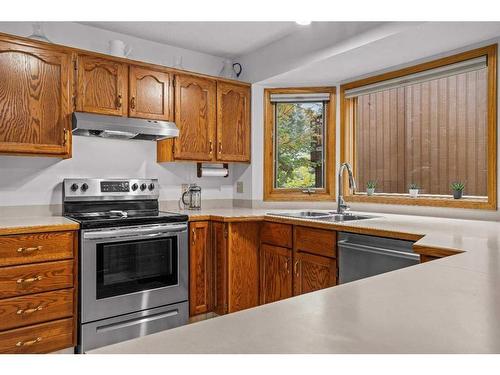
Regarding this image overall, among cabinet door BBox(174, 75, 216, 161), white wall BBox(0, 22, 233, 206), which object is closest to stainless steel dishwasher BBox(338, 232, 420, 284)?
cabinet door BBox(174, 75, 216, 161)

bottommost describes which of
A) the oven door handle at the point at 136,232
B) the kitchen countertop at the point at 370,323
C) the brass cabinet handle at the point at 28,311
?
the brass cabinet handle at the point at 28,311

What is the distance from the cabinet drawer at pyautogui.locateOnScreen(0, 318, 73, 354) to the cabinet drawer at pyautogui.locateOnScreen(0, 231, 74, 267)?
0.39 m

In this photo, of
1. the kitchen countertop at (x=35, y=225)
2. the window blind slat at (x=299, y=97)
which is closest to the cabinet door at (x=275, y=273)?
the kitchen countertop at (x=35, y=225)

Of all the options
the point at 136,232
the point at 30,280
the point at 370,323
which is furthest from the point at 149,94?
the point at 370,323

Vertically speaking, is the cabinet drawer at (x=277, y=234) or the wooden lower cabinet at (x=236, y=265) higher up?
the cabinet drawer at (x=277, y=234)

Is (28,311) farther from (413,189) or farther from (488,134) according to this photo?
(488,134)

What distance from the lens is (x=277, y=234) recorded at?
2.89 meters

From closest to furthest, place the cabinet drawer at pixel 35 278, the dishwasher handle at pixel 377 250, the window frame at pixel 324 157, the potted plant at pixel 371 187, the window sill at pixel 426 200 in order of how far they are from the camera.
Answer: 1. the dishwasher handle at pixel 377 250
2. the cabinet drawer at pixel 35 278
3. the window sill at pixel 426 200
4. the potted plant at pixel 371 187
5. the window frame at pixel 324 157

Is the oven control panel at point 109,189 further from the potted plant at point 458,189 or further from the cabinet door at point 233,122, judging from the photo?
the potted plant at point 458,189

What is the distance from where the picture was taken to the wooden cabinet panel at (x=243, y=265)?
2.96 meters

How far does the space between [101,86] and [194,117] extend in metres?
0.79

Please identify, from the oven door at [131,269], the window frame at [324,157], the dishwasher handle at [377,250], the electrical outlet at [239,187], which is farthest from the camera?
the electrical outlet at [239,187]

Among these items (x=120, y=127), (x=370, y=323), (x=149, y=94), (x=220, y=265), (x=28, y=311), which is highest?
(x=149, y=94)

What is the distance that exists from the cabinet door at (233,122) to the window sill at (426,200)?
1065 mm
